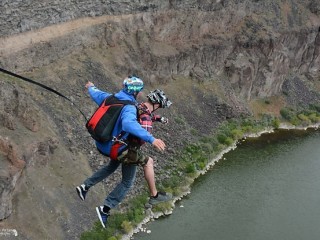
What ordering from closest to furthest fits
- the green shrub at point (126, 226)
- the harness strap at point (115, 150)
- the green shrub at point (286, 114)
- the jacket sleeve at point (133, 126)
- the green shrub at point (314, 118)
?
the jacket sleeve at point (133, 126) → the harness strap at point (115, 150) → the green shrub at point (126, 226) → the green shrub at point (286, 114) → the green shrub at point (314, 118)

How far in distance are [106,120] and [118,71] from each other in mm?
28607

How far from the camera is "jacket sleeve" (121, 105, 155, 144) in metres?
9.97

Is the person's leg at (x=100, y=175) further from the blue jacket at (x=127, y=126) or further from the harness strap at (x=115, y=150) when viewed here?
the blue jacket at (x=127, y=126)

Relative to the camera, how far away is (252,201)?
117ft

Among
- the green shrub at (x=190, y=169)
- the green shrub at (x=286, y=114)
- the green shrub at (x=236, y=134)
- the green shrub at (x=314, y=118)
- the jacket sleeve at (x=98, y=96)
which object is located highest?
the jacket sleeve at (x=98, y=96)

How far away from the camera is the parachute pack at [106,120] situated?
34.8 feet

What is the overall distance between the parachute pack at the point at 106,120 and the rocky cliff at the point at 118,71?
14.0m

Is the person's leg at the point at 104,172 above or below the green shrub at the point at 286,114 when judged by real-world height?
above

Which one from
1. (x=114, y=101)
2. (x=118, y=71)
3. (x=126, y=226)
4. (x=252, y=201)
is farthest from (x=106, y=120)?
(x=118, y=71)

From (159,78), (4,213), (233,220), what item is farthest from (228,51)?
(4,213)

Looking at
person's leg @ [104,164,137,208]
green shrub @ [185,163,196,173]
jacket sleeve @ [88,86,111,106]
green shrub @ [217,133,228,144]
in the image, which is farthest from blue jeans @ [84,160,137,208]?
green shrub @ [217,133,228,144]

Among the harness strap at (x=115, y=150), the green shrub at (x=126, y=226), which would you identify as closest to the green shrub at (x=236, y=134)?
the green shrub at (x=126, y=226)

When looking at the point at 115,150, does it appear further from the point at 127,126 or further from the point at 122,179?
the point at 122,179

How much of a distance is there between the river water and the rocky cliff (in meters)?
3.12
